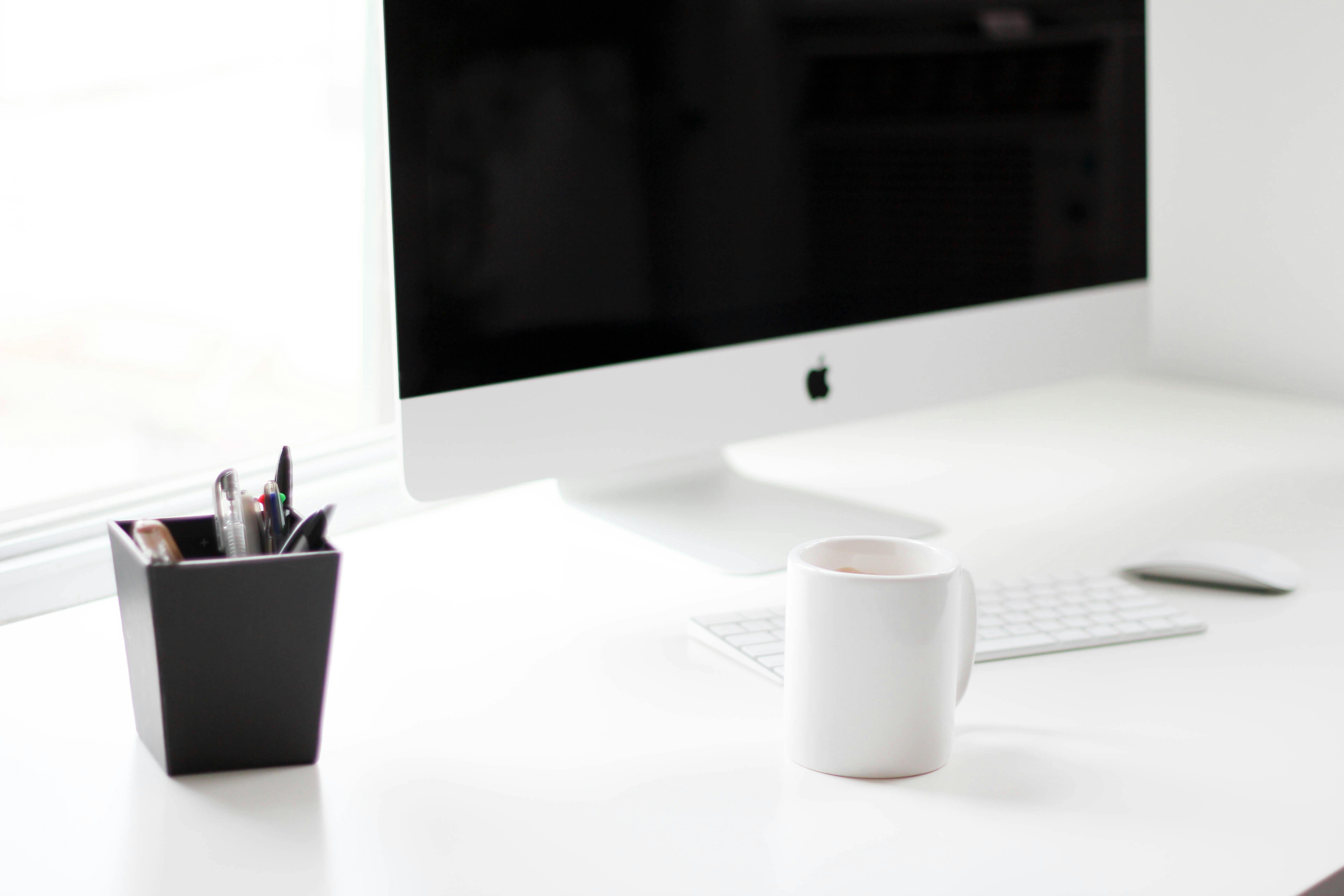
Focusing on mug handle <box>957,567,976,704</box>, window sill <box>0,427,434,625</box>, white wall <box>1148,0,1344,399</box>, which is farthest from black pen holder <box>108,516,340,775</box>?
white wall <box>1148,0,1344,399</box>

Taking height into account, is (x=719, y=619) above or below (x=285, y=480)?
below

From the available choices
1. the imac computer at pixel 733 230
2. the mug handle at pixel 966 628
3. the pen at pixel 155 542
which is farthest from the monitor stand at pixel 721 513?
the pen at pixel 155 542

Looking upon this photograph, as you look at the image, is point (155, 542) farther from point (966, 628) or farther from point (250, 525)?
point (966, 628)

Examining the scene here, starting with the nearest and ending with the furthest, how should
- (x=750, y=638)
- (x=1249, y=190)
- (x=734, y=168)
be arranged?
1. (x=750, y=638)
2. (x=734, y=168)
3. (x=1249, y=190)

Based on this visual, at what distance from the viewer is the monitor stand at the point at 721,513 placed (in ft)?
3.09

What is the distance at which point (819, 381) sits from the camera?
993mm

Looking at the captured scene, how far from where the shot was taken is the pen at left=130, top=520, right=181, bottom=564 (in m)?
0.59

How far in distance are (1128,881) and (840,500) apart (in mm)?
559

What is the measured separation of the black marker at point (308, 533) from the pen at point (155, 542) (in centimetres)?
5

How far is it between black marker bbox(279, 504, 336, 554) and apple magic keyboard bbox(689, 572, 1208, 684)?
26 centimetres

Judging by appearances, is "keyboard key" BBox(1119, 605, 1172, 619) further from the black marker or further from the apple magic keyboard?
the black marker

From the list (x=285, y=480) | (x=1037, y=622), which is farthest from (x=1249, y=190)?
(x=285, y=480)

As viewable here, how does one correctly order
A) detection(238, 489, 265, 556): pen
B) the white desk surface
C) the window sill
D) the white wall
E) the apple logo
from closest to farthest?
the white desk surface, detection(238, 489, 265, 556): pen, the window sill, the apple logo, the white wall

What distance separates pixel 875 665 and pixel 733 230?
17.1 inches
